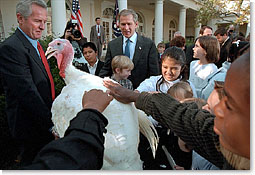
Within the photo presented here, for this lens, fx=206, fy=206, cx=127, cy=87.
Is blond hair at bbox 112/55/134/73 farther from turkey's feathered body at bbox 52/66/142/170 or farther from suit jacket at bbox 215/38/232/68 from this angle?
suit jacket at bbox 215/38/232/68

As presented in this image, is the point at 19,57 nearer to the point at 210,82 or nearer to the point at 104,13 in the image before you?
the point at 210,82

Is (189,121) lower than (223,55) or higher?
lower

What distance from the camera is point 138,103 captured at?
1213mm

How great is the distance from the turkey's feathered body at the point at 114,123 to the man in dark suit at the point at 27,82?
1.04 ft

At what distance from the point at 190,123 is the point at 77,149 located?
0.56 meters

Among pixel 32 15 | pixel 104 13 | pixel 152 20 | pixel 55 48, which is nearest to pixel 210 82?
pixel 55 48

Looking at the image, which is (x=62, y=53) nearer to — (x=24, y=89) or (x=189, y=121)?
(x=24, y=89)

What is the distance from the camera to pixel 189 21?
21.4 m

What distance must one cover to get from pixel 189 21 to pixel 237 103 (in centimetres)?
2268

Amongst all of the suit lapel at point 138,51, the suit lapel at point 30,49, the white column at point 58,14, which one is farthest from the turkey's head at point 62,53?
the white column at point 58,14

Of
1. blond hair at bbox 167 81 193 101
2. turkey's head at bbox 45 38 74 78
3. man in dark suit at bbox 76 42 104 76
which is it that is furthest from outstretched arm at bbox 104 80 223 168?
man in dark suit at bbox 76 42 104 76

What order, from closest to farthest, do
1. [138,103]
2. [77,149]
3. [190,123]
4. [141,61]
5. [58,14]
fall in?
[77,149] → [190,123] → [138,103] → [141,61] → [58,14]

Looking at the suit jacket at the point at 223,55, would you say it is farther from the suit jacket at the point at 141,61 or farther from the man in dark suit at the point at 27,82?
the man in dark suit at the point at 27,82

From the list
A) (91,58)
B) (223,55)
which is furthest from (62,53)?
(223,55)
